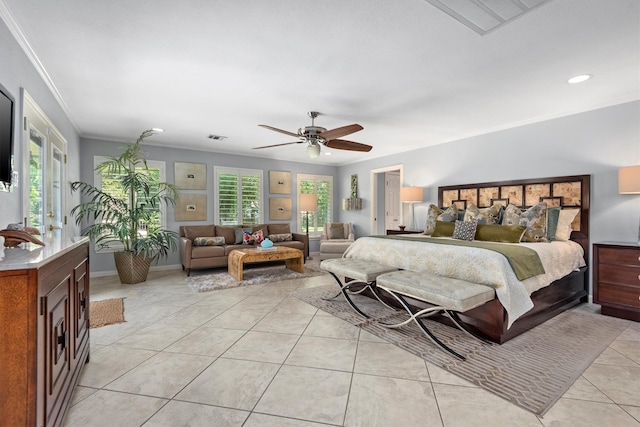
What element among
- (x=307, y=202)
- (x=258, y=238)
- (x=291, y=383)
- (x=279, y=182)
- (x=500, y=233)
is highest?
(x=279, y=182)

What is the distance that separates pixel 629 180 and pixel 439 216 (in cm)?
221

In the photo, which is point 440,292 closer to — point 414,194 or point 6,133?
point 6,133

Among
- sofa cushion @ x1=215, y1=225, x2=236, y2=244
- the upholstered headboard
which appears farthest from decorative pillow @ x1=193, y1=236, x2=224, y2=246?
the upholstered headboard

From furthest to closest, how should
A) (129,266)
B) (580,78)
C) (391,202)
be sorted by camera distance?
1. (391,202)
2. (129,266)
3. (580,78)

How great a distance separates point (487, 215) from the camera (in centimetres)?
430

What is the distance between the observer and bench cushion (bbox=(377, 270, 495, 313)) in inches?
91.3

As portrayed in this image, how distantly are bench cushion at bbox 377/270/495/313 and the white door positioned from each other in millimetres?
4778

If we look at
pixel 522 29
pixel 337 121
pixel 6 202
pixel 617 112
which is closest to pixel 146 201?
pixel 6 202

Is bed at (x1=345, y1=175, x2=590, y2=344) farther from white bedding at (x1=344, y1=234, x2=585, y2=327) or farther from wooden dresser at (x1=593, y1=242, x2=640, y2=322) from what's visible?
wooden dresser at (x1=593, y1=242, x2=640, y2=322)

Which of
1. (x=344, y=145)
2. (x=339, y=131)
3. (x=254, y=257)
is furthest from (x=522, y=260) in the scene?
(x=254, y=257)

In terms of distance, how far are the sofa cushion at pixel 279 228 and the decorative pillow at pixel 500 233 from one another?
13.4 feet

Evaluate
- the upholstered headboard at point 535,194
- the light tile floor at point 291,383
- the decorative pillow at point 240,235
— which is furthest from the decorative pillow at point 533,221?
the decorative pillow at point 240,235

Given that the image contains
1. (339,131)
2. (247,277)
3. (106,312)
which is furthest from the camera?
(247,277)

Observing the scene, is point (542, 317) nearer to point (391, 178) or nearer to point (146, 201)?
point (391, 178)
